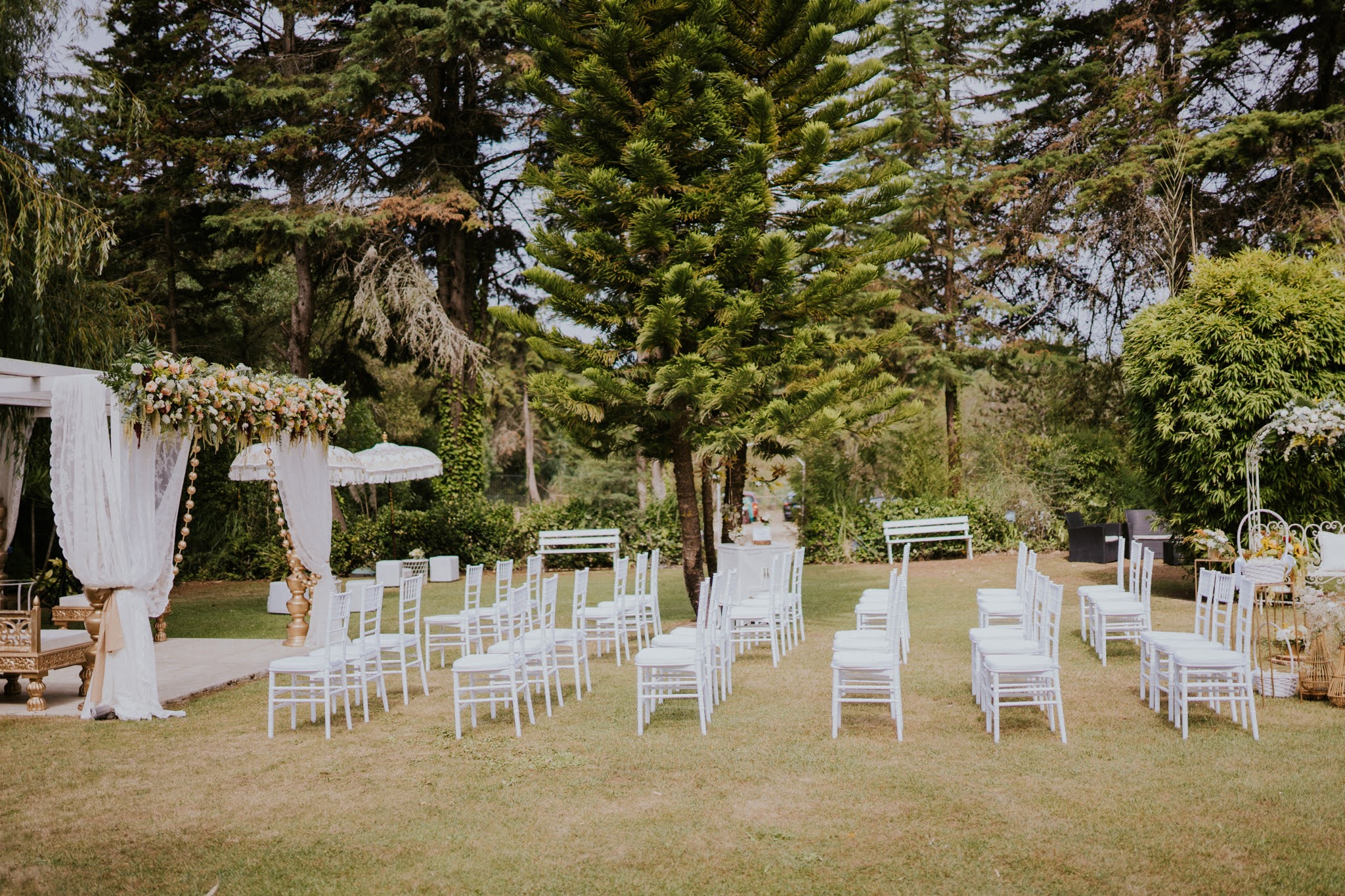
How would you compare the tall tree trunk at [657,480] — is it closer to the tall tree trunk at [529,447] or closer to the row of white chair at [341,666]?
the tall tree trunk at [529,447]

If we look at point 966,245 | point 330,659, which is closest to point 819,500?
point 966,245

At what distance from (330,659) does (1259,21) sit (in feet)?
53.8

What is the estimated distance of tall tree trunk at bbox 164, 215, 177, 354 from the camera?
56.5ft

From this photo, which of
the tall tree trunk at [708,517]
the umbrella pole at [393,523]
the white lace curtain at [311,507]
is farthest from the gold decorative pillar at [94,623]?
the umbrella pole at [393,523]

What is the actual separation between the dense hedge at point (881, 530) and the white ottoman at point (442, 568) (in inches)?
216

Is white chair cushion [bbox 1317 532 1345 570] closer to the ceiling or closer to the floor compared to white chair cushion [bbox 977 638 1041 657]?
closer to the ceiling

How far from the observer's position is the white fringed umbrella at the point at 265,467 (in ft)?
39.4

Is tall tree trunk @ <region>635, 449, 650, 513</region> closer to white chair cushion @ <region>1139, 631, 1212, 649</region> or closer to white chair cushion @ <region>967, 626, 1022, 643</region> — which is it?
white chair cushion @ <region>967, 626, 1022, 643</region>

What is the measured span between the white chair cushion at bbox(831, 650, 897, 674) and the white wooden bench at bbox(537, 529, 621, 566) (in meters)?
9.61

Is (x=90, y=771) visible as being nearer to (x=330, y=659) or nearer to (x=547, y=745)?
(x=330, y=659)

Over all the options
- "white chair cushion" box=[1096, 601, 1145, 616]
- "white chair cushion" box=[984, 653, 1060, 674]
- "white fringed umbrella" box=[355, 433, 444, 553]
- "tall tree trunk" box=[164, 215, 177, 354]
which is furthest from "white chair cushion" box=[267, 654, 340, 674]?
"tall tree trunk" box=[164, 215, 177, 354]

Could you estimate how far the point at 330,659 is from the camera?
6.23 meters

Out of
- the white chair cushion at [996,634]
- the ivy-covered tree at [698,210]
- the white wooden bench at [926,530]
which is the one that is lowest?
the white chair cushion at [996,634]

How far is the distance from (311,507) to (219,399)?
1.80 m
